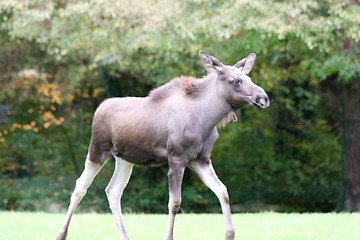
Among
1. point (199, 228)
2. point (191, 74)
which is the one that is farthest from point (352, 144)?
point (199, 228)

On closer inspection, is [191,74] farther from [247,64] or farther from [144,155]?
[144,155]

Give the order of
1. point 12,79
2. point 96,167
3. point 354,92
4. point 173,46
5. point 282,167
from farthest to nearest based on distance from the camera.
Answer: point 282,167 < point 12,79 < point 354,92 < point 173,46 < point 96,167

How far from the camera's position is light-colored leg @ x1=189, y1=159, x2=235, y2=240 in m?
4.64

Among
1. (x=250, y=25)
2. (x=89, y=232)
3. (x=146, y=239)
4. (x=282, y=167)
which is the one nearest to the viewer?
(x=146, y=239)

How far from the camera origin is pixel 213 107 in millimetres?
4715

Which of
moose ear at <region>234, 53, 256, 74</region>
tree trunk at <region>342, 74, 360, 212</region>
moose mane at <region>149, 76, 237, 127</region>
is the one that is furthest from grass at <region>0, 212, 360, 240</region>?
tree trunk at <region>342, 74, 360, 212</region>

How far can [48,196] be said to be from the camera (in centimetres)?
1388

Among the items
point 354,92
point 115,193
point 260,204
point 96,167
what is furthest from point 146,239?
point 260,204

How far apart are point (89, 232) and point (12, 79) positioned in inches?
346

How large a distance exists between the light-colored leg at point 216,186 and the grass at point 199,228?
1.22 meters

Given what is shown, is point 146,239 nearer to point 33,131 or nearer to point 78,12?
point 78,12

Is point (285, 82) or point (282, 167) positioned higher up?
point (285, 82)

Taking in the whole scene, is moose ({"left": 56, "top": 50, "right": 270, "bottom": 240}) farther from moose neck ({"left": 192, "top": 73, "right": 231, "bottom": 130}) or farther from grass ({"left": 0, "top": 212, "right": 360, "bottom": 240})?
grass ({"left": 0, "top": 212, "right": 360, "bottom": 240})

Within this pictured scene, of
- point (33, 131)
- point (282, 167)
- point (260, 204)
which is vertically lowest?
point (260, 204)
